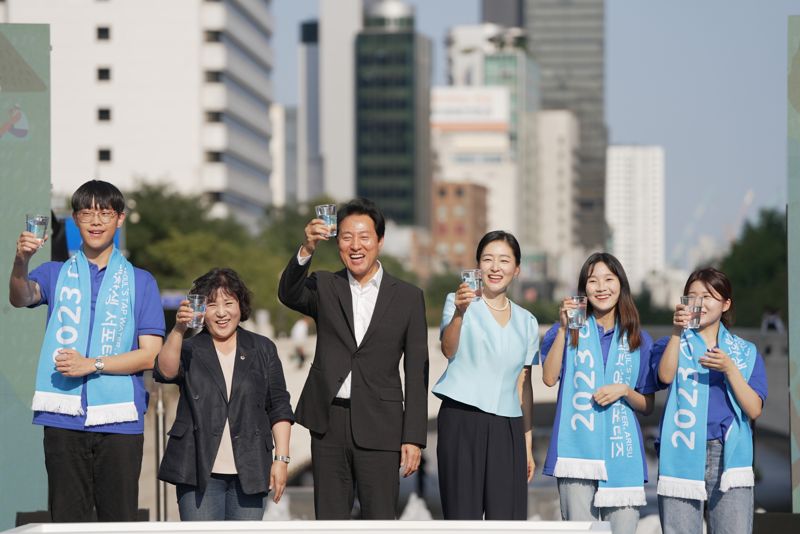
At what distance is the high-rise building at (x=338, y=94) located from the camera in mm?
163875

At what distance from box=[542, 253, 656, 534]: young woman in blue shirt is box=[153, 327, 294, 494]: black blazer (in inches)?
56.2

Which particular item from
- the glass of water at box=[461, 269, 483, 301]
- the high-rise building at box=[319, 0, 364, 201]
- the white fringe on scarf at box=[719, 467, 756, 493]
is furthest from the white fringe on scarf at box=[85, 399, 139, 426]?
the high-rise building at box=[319, 0, 364, 201]

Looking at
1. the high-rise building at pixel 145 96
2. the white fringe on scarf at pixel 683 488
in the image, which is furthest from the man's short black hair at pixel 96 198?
the high-rise building at pixel 145 96

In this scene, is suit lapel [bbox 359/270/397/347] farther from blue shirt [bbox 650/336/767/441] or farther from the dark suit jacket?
blue shirt [bbox 650/336/767/441]

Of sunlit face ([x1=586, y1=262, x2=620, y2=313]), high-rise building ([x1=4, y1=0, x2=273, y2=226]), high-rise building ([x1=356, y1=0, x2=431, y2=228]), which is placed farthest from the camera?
high-rise building ([x1=356, y1=0, x2=431, y2=228])

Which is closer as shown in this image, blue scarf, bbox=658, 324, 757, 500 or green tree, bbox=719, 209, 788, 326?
blue scarf, bbox=658, 324, 757, 500

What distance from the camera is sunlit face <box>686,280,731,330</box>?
7.28 meters

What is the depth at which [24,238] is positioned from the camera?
22.0ft

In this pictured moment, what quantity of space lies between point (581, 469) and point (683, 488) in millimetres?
509

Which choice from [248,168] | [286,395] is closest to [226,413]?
[286,395]

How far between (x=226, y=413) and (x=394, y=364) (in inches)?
34.0

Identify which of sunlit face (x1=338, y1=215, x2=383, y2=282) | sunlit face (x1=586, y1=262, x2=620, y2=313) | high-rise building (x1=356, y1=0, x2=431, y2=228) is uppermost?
high-rise building (x1=356, y1=0, x2=431, y2=228)

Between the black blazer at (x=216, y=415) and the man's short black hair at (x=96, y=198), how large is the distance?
2.63ft

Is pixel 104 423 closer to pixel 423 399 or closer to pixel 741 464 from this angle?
pixel 423 399
